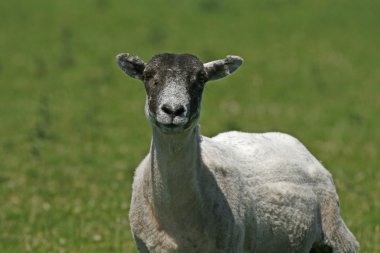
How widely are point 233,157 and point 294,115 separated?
12.3 m

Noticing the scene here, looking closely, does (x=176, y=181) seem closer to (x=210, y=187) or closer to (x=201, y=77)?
(x=210, y=187)

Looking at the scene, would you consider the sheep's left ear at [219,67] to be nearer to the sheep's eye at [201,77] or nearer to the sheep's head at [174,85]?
the sheep's head at [174,85]

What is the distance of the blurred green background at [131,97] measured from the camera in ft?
38.8

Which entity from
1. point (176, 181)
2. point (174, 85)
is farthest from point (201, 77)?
point (176, 181)

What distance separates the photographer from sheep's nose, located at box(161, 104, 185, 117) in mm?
5922

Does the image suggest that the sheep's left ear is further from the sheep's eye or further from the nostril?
the nostril

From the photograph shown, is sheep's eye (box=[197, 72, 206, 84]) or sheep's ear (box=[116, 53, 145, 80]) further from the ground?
sheep's ear (box=[116, 53, 145, 80])

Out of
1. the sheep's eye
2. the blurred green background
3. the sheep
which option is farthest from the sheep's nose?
the blurred green background

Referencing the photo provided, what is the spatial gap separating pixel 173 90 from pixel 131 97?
15.2m

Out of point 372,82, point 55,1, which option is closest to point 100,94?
point 372,82

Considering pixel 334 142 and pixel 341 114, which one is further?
pixel 341 114

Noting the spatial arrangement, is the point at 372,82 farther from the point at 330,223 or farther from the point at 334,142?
the point at 330,223

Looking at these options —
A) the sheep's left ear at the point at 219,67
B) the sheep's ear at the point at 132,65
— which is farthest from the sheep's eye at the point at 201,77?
the sheep's ear at the point at 132,65

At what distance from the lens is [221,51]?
82.1ft
